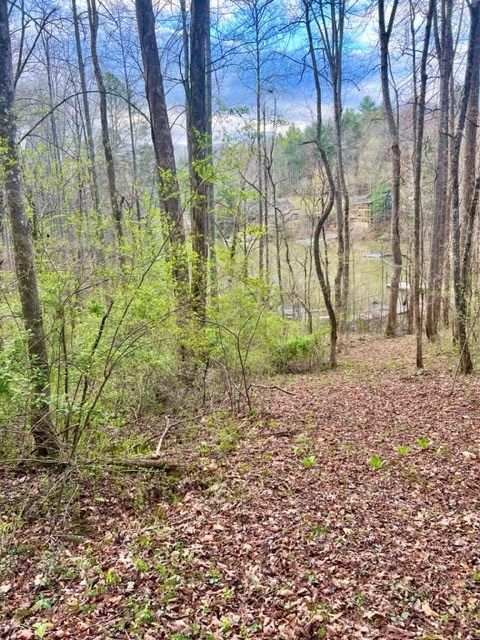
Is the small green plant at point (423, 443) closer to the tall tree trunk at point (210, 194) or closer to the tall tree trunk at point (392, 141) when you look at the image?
the tall tree trunk at point (210, 194)

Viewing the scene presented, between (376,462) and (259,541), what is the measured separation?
1.67 meters

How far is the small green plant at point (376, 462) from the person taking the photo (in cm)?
396

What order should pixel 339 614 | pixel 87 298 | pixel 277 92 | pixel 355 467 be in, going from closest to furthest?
pixel 339 614
pixel 355 467
pixel 87 298
pixel 277 92

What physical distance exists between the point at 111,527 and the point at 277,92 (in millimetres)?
15364

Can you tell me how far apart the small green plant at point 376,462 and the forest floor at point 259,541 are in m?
0.01

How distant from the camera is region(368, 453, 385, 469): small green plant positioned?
396 centimetres

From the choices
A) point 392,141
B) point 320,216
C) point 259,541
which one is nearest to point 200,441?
point 259,541

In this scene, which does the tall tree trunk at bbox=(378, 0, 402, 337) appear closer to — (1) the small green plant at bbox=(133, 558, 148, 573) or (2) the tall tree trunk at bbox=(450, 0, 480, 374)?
(2) the tall tree trunk at bbox=(450, 0, 480, 374)

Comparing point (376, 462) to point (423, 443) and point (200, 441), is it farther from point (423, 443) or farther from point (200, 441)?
point (200, 441)

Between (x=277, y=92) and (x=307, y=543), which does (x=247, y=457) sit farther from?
(x=277, y=92)

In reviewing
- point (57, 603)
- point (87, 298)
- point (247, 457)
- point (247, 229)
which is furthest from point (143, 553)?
point (247, 229)

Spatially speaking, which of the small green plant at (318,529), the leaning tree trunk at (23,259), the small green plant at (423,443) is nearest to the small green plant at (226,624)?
the small green plant at (318,529)

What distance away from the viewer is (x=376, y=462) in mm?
3988

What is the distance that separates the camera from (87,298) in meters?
5.47
